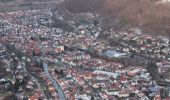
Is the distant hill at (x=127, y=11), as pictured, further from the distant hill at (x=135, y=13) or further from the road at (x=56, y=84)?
the road at (x=56, y=84)

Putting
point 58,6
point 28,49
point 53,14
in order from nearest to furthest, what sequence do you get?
point 28,49, point 53,14, point 58,6

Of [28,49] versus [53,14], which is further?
[53,14]

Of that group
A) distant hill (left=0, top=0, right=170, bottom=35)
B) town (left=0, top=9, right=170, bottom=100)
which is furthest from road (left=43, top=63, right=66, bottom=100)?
distant hill (left=0, top=0, right=170, bottom=35)

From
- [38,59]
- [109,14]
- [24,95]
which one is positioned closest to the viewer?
[24,95]

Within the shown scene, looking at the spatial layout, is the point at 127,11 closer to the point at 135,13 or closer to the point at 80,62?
the point at 135,13

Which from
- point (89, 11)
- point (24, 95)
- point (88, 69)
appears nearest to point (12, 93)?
point (24, 95)

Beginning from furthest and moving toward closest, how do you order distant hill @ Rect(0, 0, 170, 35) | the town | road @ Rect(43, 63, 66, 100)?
distant hill @ Rect(0, 0, 170, 35) → the town → road @ Rect(43, 63, 66, 100)

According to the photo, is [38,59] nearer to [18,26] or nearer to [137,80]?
[137,80]

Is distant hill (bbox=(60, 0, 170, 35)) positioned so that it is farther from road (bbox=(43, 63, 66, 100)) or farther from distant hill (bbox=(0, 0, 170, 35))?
road (bbox=(43, 63, 66, 100))

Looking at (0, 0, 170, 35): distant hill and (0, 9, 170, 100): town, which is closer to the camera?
(0, 9, 170, 100): town
